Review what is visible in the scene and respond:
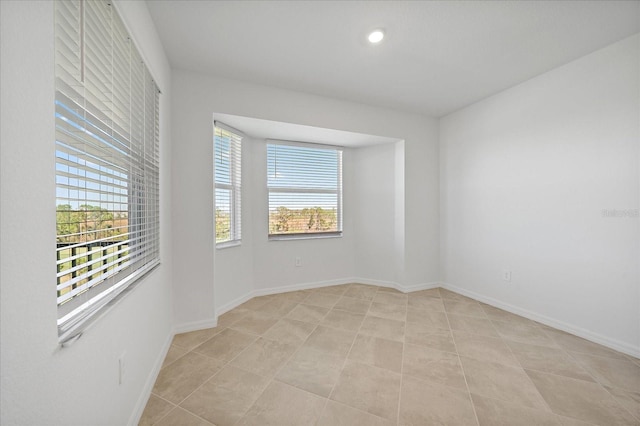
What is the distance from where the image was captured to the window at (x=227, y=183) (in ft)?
9.61

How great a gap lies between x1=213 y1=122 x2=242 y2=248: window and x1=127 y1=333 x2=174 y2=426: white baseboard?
3.95 feet

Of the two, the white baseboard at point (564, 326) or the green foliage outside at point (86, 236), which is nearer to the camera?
the green foliage outside at point (86, 236)

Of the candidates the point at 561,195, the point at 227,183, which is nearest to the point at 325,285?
the point at 227,183

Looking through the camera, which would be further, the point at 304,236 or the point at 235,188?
the point at 304,236

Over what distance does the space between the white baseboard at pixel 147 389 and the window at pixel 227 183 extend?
3.95 feet

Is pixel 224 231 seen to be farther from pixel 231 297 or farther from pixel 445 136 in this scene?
pixel 445 136

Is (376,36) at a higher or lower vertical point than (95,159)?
higher

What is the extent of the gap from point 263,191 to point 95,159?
2.47m

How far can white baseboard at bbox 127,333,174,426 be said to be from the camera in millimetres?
1416

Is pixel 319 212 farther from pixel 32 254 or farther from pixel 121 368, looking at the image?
pixel 32 254

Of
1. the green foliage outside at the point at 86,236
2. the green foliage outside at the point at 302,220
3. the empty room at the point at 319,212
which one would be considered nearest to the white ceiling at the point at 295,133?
the empty room at the point at 319,212

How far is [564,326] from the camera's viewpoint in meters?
2.46

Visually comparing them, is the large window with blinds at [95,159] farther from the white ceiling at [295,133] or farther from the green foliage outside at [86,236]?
the white ceiling at [295,133]

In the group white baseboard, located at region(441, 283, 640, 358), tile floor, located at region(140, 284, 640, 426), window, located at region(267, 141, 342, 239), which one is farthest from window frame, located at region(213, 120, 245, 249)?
white baseboard, located at region(441, 283, 640, 358)
